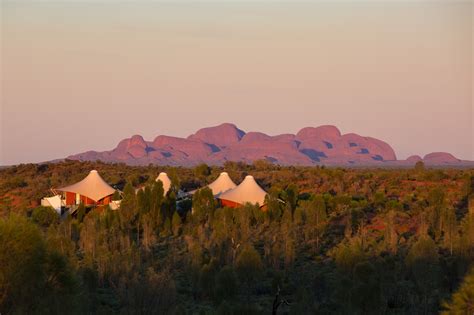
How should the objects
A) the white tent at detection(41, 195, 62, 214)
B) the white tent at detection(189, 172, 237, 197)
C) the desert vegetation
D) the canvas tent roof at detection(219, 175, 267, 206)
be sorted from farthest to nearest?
the white tent at detection(189, 172, 237, 197) → the white tent at detection(41, 195, 62, 214) → the canvas tent roof at detection(219, 175, 267, 206) → the desert vegetation

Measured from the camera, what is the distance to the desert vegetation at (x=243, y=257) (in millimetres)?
19312

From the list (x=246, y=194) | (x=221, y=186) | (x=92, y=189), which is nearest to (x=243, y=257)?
(x=246, y=194)

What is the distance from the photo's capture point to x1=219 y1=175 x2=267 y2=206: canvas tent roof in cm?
4539

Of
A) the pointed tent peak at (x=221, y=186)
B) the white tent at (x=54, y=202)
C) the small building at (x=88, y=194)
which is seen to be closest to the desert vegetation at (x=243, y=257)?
the white tent at (x=54, y=202)

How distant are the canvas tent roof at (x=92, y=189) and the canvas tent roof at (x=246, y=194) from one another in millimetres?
7475

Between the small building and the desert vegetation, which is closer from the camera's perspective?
the desert vegetation

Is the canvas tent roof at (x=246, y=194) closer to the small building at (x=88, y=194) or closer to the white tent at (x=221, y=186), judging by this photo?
the white tent at (x=221, y=186)

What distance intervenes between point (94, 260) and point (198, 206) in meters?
11.7

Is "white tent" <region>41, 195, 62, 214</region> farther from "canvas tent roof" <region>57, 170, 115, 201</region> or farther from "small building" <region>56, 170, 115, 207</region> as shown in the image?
"canvas tent roof" <region>57, 170, 115, 201</region>

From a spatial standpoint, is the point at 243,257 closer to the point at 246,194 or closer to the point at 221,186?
the point at 246,194

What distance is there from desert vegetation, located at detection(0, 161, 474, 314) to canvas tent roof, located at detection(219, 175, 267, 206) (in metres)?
1.29

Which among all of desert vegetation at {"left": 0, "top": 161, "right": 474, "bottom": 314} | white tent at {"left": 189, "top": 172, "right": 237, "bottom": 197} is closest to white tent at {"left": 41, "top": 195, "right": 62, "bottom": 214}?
desert vegetation at {"left": 0, "top": 161, "right": 474, "bottom": 314}

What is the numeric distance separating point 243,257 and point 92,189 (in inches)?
953

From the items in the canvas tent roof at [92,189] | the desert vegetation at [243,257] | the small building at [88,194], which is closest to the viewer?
the desert vegetation at [243,257]
